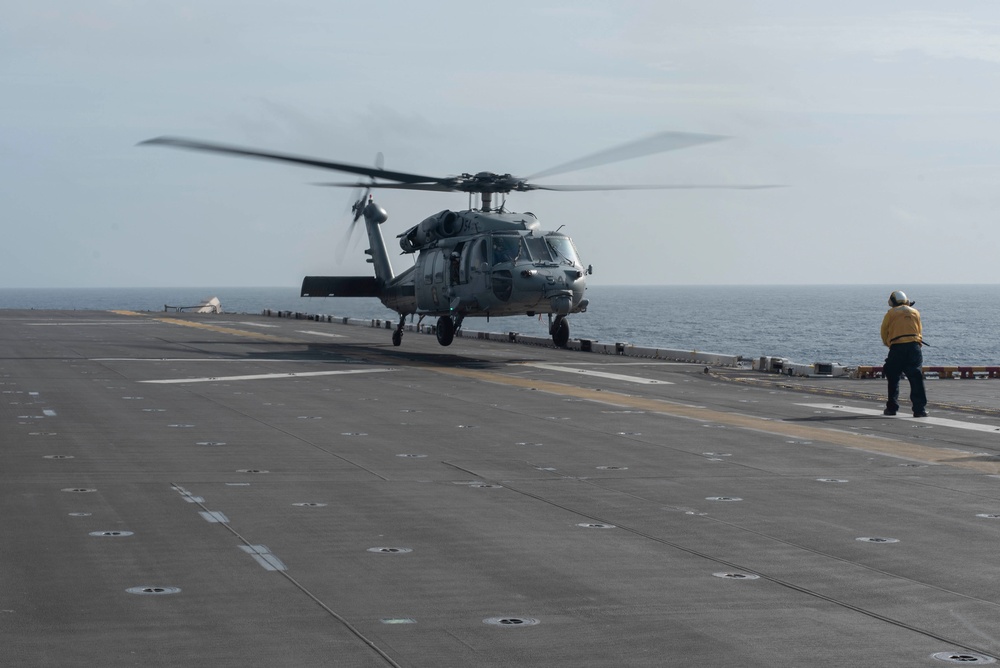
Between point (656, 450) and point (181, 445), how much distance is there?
19.0 feet

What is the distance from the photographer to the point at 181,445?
14.3 m

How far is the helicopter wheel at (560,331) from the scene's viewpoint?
102 feet

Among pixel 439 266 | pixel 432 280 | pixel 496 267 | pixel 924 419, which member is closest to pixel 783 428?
pixel 924 419

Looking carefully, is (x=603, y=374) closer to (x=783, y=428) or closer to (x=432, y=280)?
(x=432, y=280)

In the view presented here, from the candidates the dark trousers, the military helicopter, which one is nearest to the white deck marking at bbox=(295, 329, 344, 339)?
the military helicopter

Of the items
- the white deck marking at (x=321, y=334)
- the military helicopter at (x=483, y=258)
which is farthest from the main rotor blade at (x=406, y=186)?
the white deck marking at (x=321, y=334)

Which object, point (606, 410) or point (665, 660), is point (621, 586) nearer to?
point (665, 660)

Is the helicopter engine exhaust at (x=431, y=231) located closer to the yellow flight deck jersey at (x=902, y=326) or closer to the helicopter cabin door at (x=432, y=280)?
the helicopter cabin door at (x=432, y=280)

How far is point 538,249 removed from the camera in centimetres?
2947

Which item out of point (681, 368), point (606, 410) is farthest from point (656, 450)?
point (681, 368)

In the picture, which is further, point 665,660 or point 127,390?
point 127,390

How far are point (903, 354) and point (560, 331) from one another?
13.4 m

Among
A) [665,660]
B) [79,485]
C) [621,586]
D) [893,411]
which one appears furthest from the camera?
[893,411]

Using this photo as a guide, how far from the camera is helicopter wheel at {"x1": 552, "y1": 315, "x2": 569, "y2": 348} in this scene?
31109 mm
